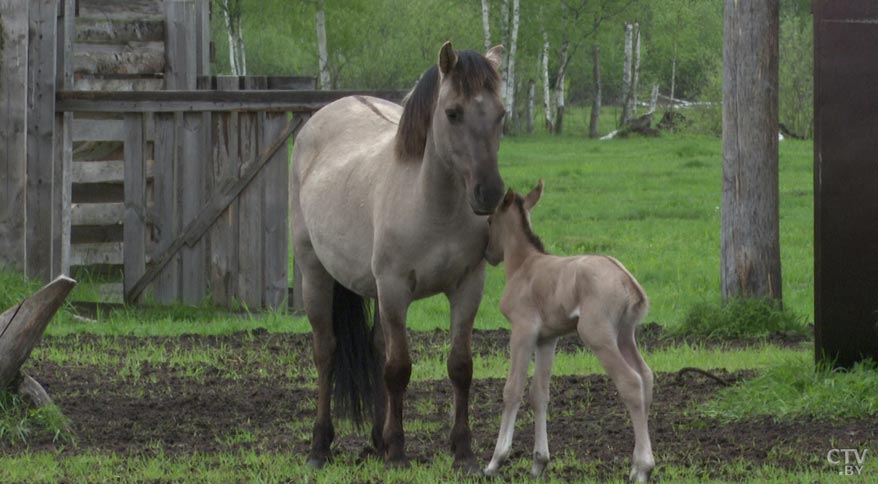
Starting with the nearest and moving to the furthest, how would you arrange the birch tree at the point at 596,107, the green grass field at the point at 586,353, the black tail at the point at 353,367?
the green grass field at the point at 586,353, the black tail at the point at 353,367, the birch tree at the point at 596,107

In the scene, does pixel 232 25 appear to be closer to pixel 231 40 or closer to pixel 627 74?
pixel 231 40

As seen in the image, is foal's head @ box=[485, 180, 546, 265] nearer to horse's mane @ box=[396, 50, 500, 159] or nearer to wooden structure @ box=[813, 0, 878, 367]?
horse's mane @ box=[396, 50, 500, 159]

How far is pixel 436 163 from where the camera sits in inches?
248

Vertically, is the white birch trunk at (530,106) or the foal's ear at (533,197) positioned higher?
the white birch trunk at (530,106)

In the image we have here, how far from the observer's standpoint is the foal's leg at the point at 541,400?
6027 millimetres

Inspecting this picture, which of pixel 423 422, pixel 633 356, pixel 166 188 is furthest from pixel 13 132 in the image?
pixel 633 356

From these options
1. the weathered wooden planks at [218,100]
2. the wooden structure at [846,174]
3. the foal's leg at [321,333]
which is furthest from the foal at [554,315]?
the weathered wooden planks at [218,100]

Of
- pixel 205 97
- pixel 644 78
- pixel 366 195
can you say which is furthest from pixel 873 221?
pixel 644 78

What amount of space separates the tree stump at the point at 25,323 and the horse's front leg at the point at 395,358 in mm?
1743

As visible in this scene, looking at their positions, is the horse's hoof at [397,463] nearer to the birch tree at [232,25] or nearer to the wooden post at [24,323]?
the wooden post at [24,323]

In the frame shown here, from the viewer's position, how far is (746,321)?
35.2ft

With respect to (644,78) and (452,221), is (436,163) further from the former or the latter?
(644,78)

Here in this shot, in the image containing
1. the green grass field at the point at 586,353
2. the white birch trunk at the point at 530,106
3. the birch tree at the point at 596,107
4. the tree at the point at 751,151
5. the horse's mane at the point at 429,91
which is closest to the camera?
the horse's mane at the point at 429,91

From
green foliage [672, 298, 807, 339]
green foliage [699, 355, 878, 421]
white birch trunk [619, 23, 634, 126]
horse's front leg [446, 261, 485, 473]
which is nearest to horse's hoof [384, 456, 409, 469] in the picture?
horse's front leg [446, 261, 485, 473]
